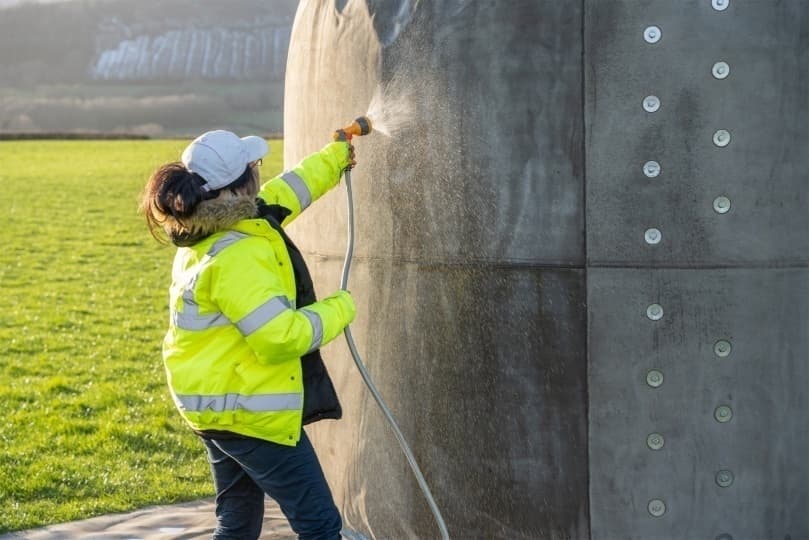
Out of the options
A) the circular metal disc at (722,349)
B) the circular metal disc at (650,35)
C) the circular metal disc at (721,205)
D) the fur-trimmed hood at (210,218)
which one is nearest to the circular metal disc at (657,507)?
the circular metal disc at (722,349)

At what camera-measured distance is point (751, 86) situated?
13.4 ft

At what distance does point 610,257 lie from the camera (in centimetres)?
415

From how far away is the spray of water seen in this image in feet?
14.9

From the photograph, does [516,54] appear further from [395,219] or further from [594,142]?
[395,219]

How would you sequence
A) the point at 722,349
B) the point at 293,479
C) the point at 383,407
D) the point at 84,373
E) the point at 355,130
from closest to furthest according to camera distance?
the point at 293,479, the point at 722,349, the point at 383,407, the point at 355,130, the point at 84,373

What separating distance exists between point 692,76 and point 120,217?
2191cm

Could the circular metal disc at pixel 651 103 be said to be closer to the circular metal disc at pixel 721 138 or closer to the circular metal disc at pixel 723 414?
the circular metal disc at pixel 721 138

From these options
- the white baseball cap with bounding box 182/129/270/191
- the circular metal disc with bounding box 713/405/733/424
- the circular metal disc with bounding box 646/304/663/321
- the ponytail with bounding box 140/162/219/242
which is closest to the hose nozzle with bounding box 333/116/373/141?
the white baseball cap with bounding box 182/129/270/191

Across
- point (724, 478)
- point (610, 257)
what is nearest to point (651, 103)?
point (610, 257)

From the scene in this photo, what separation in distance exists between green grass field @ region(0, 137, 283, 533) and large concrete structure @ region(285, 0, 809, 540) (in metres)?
1.11

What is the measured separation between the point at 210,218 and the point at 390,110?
3.50 feet

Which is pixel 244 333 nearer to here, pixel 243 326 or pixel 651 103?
pixel 243 326

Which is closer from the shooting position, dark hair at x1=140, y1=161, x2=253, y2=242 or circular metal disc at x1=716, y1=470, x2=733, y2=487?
dark hair at x1=140, y1=161, x2=253, y2=242

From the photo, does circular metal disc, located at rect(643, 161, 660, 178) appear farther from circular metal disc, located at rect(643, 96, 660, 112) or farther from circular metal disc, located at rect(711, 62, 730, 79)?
circular metal disc, located at rect(711, 62, 730, 79)
